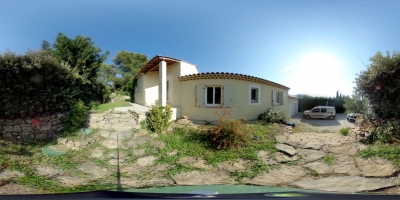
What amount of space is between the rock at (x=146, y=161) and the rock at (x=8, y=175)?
221 cm

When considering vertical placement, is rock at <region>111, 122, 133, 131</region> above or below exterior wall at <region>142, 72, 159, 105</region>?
below

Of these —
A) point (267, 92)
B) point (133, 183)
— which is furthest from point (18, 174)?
point (267, 92)

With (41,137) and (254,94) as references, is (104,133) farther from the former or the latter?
(254,94)

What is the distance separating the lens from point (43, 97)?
18.1ft

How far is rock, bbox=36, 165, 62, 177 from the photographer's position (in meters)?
3.44

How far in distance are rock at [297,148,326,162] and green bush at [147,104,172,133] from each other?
4.59 m

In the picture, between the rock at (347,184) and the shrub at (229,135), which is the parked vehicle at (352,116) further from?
the shrub at (229,135)

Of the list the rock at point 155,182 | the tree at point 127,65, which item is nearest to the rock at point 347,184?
the rock at point 155,182

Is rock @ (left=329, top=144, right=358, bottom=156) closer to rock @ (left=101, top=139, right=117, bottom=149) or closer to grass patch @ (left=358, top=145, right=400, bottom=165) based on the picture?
grass patch @ (left=358, top=145, right=400, bottom=165)

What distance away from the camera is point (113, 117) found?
6688 millimetres

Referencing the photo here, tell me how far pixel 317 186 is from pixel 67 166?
5.30 meters

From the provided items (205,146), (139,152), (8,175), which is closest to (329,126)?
(205,146)

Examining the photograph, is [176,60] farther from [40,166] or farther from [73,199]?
[73,199]

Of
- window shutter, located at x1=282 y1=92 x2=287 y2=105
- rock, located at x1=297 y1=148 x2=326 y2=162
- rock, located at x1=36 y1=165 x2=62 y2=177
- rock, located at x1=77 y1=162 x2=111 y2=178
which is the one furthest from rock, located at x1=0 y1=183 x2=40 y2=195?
window shutter, located at x1=282 y1=92 x2=287 y2=105
